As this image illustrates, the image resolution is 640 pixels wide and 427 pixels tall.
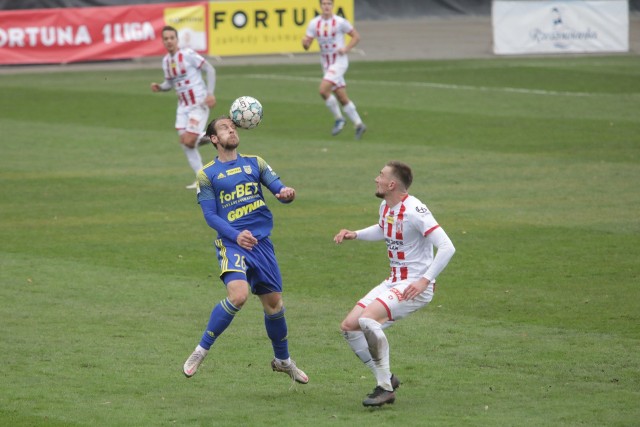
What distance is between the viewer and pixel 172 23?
113 feet

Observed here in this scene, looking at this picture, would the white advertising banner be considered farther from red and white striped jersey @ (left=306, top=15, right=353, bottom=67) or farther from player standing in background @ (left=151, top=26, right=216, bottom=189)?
player standing in background @ (left=151, top=26, right=216, bottom=189)

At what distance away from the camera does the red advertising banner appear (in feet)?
110

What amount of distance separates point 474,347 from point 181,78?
9846 mm

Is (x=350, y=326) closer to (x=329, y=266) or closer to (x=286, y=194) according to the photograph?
(x=286, y=194)

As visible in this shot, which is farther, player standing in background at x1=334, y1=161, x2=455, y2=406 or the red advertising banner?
the red advertising banner

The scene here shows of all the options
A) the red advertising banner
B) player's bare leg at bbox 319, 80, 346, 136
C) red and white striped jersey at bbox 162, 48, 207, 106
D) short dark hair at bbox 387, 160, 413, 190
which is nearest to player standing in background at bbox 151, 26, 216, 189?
red and white striped jersey at bbox 162, 48, 207, 106

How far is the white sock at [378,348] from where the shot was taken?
8492 mm

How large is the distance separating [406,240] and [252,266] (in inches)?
50.2

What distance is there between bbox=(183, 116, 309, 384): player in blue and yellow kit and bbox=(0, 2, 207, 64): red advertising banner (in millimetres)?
25315

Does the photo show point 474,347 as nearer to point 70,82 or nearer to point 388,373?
→ point 388,373

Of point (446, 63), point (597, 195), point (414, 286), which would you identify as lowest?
point (446, 63)

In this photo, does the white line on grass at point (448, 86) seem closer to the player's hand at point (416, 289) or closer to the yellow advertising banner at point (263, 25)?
the yellow advertising banner at point (263, 25)

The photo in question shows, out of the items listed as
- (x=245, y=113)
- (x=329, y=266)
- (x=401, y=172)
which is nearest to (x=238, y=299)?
(x=245, y=113)

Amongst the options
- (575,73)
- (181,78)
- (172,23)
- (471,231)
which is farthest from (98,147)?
(575,73)
